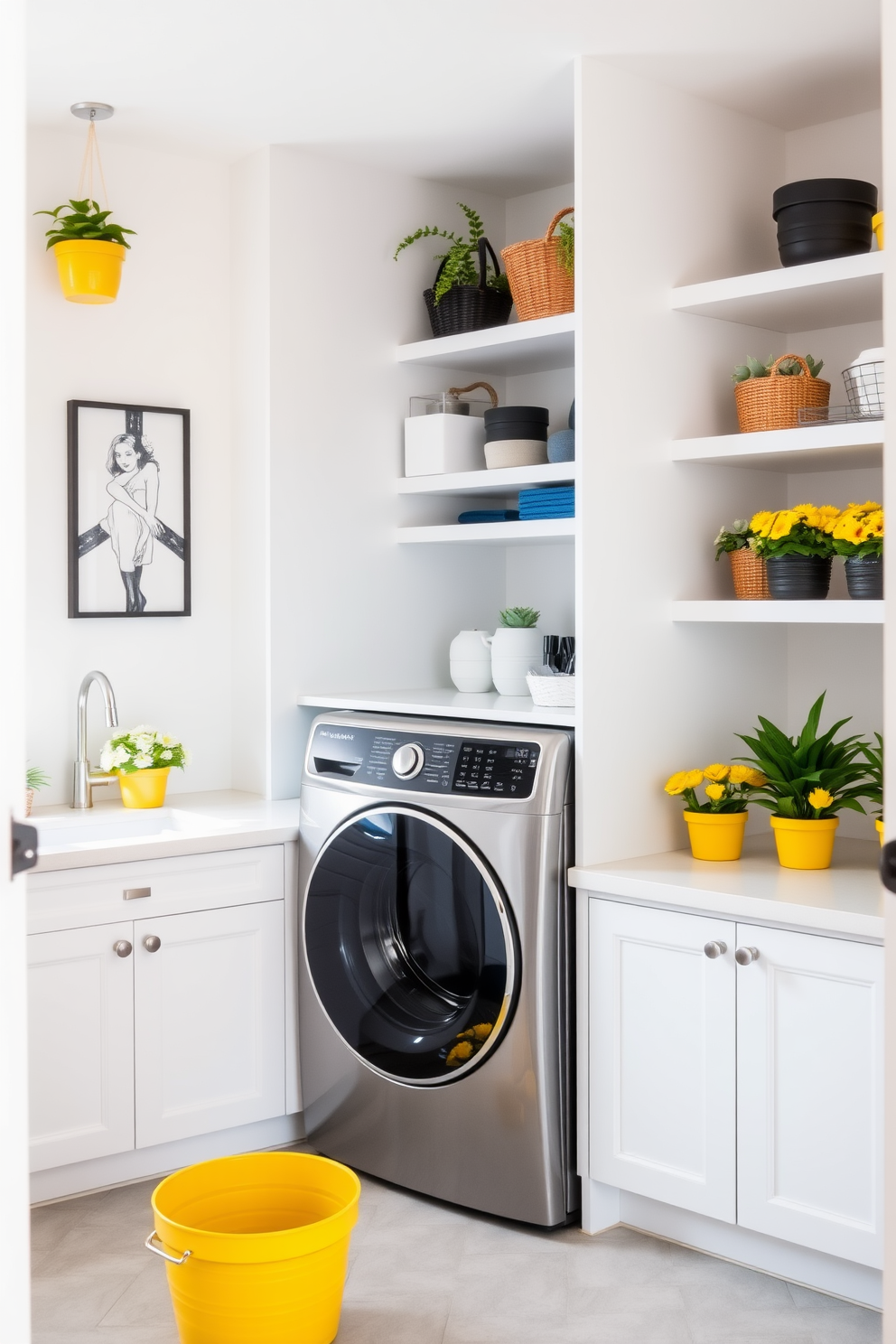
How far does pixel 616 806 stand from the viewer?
→ 2789 mm

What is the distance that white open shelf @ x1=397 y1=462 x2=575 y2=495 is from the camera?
315 centimetres

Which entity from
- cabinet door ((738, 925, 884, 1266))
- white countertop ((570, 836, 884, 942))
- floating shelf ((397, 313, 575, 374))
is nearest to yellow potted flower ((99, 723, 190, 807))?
white countertop ((570, 836, 884, 942))

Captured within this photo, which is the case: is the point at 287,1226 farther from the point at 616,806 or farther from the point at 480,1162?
the point at 616,806

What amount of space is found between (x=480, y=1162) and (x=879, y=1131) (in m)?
0.86

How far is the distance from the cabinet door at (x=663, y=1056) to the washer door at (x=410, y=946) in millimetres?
203

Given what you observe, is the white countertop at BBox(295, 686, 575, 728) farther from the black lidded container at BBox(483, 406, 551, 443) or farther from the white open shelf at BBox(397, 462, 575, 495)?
the black lidded container at BBox(483, 406, 551, 443)

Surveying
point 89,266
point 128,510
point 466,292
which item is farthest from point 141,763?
point 466,292

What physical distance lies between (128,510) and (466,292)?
1.03 m

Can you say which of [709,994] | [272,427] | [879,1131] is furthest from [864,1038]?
[272,427]

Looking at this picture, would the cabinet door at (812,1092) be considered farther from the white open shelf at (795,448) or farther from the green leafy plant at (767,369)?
the green leafy plant at (767,369)

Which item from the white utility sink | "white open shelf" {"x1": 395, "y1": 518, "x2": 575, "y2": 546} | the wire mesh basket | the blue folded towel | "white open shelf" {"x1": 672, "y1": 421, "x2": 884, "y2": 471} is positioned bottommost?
the white utility sink

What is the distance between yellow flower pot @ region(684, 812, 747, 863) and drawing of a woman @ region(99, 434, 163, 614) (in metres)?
1.51

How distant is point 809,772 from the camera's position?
9.07 ft

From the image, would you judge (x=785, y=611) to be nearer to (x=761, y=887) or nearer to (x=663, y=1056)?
(x=761, y=887)
